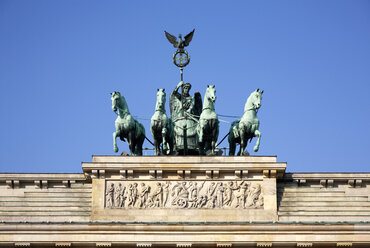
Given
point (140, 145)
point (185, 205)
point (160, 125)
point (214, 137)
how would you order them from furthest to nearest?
point (140, 145) < point (160, 125) < point (214, 137) < point (185, 205)

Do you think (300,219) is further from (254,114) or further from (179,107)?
(179,107)

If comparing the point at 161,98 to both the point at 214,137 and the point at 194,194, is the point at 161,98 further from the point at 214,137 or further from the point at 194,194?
the point at 194,194

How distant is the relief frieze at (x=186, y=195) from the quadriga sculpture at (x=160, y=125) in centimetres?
214

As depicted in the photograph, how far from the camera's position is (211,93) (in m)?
51.2

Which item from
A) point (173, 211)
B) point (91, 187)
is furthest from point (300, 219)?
point (91, 187)

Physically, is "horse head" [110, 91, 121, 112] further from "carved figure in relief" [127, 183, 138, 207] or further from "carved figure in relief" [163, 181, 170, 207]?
"carved figure in relief" [163, 181, 170, 207]

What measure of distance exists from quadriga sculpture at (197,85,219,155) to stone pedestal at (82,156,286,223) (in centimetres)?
137

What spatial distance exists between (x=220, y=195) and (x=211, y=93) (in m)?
3.99

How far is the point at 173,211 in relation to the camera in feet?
163

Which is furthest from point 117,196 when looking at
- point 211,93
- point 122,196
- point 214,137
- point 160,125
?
point 211,93

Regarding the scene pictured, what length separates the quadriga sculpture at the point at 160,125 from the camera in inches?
2025

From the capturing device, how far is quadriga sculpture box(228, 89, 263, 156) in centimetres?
5106

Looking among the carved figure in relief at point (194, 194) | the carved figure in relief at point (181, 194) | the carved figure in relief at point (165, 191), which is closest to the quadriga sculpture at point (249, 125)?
the carved figure in relief at point (194, 194)

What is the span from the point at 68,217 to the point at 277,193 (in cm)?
770
